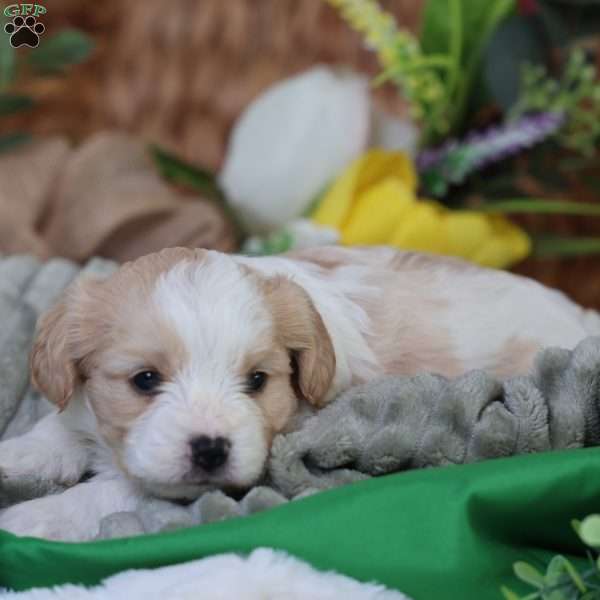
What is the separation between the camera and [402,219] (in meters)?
2.42

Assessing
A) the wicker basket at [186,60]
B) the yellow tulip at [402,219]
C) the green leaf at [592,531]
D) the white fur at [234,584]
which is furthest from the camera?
the wicker basket at [186,60]

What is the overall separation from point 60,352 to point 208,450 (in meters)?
0.26

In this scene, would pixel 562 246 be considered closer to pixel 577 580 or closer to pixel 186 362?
pixel 186 362

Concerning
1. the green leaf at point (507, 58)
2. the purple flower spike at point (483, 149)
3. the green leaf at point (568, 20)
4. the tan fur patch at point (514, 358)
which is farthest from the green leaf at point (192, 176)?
the tan fur patch at point (514, 358)

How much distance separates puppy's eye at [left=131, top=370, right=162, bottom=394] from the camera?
52.4 inches

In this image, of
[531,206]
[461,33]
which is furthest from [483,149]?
[461,33]

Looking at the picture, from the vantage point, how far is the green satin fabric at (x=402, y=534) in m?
1.20

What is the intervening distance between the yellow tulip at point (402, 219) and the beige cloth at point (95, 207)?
1.02 feet

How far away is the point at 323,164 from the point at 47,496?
56.7 inches

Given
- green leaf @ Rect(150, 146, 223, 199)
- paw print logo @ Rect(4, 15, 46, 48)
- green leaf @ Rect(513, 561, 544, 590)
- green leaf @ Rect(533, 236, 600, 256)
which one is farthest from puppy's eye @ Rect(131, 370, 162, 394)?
green leaf @ Rect(533, 236, 600, 256)

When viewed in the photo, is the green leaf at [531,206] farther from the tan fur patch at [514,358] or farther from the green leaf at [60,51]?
the green leaf at [60,51]

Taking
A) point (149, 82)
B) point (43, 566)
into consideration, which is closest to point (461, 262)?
point (43, 566)

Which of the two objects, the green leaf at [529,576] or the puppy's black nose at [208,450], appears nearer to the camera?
the green leaf at [529,576]

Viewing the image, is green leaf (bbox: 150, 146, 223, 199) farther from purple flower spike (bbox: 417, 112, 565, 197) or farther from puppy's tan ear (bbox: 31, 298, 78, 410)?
puppy's tan ear (bbox: 31, 298, 78, 410)
